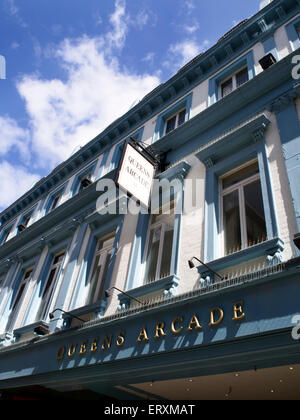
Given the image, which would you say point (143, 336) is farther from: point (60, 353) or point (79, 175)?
point (79, 175)

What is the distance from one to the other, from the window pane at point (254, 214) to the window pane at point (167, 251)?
2.07 meters

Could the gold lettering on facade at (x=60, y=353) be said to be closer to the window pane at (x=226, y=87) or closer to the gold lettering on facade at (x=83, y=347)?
the gold lettering on facade at (x=83, y=347)

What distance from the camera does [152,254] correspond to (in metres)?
8.84

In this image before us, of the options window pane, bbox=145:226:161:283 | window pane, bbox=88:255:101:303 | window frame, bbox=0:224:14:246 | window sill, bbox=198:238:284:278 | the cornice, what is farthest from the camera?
window frame, bbox=0:224:14:246

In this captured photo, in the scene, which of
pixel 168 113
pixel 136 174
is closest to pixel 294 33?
pixel 168 113

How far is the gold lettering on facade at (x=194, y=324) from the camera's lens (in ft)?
19.2

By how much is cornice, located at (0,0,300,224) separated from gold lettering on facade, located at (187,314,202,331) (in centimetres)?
819

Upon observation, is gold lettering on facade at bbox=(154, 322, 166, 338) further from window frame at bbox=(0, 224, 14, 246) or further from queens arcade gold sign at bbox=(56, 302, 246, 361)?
window frame at bbox=(0, 224, 14, 246)

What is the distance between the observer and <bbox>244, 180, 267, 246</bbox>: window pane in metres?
6.65

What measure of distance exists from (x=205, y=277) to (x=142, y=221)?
325 cm

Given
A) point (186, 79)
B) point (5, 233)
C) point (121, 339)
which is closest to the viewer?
point (121, 339)

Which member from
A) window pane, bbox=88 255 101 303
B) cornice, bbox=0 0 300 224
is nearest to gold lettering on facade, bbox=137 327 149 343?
window pane, bbox=88 255 101 303

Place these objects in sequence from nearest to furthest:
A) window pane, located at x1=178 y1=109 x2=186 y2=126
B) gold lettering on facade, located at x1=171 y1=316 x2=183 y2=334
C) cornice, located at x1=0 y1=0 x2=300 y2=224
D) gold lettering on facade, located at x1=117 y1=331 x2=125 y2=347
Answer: gold lettering on facade, located at x1=171 y1=316 x2=183 y2=334 < gold lettering on facade, located at x1=117 y1=331 x2=125 y2=347 < cornice, located at x1=0 y1=0 x2=300 y2=224 < window pane, located at x1=178 y1=109 x2=186 y2=126

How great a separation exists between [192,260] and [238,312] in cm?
186
